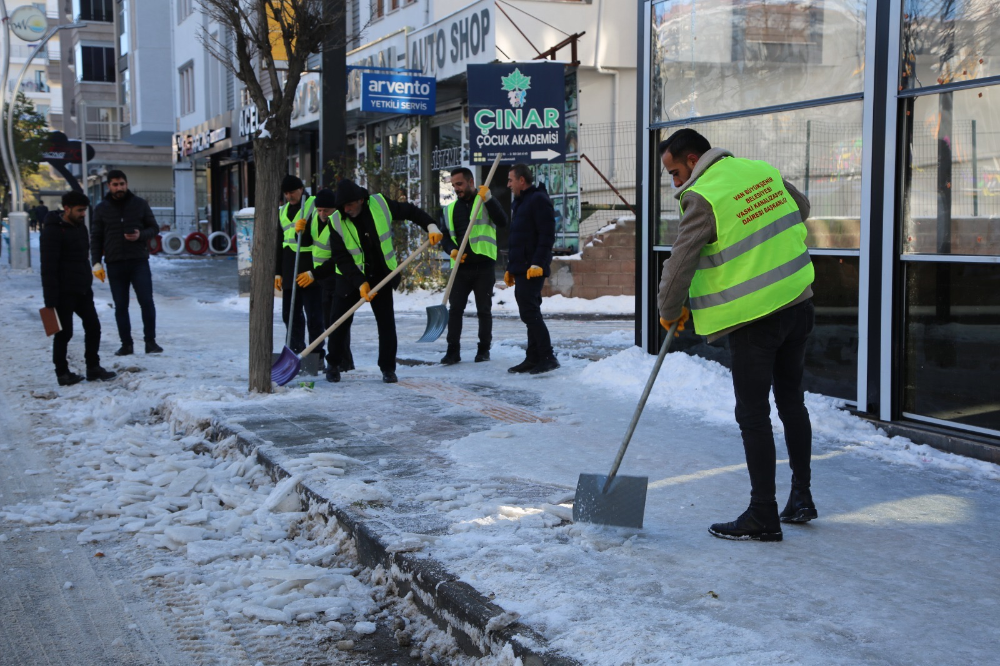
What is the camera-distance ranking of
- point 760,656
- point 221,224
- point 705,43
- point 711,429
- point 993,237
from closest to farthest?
point 760,656 → point 993,237 → point 711,429 → point 705,43 → point 221,224

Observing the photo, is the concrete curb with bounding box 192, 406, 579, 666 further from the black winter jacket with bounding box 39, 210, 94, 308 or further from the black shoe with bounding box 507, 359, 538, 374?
the black winter jacket with bounding box 39, 210, 94, 308

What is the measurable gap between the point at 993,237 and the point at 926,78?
1102 mm

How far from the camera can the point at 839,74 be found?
288 inches

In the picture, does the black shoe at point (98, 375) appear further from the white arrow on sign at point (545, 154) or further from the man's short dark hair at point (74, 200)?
the white arrow on sign at point (545, 154)

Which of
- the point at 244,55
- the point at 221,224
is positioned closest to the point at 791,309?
the point at 244,55

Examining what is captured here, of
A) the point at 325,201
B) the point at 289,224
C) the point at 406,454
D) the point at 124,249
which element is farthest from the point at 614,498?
the point at 124,249

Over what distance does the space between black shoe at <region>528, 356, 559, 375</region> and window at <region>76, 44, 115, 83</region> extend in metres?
60.8

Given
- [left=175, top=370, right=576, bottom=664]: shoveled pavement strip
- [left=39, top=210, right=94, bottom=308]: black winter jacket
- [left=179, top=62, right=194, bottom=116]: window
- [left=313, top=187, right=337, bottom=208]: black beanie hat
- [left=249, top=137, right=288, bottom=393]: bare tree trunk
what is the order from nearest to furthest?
[left=175, top=370, right=576, bottom=664]: shoveled pavement strip → [left=249, top=137, right=288, bottom=393]: bare tree trunk → [left=313, top=187, right=337, bottom=208]: black beanie hat → [left=39, top=210, right=94, bottom=308]: black winter jacket → [left=179, top=62, right=194, bottom=116]: window

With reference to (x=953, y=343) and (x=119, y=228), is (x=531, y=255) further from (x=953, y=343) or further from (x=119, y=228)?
(x=119, y=228)

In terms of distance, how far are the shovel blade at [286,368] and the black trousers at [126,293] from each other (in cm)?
Answer: 295

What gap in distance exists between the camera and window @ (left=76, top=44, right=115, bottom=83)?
62500mm

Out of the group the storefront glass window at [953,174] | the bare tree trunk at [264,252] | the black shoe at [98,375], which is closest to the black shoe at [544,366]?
the bare tree trunk at [264,252]

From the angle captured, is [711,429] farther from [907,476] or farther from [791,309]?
[791,309]

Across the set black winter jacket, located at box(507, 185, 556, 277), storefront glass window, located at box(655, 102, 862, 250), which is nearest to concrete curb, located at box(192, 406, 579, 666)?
storefront glass window, located at box(655, 102, 862, 250)
